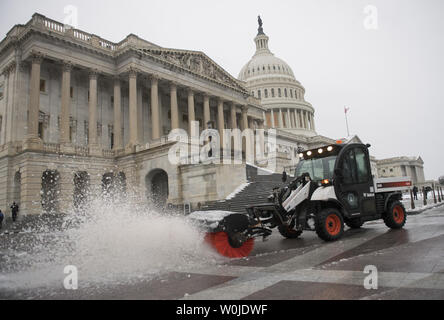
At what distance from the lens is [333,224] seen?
8922 mm

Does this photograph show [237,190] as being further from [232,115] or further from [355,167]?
[232,115]

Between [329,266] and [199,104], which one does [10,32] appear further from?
[329,266]

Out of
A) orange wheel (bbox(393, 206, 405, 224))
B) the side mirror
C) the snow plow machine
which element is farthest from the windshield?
orange wheel (bbox(393, 206, 405, 224))

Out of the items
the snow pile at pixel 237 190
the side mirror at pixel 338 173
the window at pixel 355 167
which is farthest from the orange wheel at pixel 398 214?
the snow pile at pixel 237 190

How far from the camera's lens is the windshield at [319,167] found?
9516mm

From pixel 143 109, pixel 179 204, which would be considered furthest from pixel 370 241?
pixel 143 109

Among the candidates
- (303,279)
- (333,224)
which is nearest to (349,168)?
(333,224)

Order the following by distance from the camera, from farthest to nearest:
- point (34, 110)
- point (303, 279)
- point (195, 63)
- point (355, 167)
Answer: point (195, 63) < point (34, 110) < point (355, 167) < point (303, 279)

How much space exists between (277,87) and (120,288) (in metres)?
96.9

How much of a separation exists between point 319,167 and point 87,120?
29.4m

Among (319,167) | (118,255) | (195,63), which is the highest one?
(195,63)

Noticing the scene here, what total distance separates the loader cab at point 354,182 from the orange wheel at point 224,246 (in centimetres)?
335

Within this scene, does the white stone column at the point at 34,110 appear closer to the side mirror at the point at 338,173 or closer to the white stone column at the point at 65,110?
the white stone column at the point at 65,110

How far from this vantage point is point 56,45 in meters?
28.6
